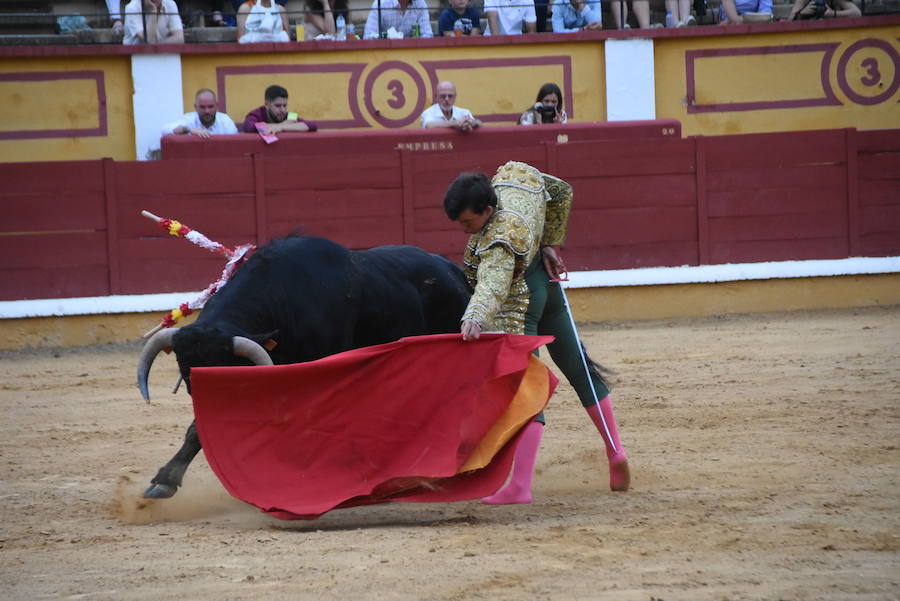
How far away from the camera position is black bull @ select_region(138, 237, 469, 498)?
11.0 ft

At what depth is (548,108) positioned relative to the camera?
7.95m

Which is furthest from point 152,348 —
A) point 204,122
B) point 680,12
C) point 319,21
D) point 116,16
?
point 680,12

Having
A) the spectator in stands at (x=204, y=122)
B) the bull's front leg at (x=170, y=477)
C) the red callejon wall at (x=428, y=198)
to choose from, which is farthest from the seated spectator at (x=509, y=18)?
the bull's front leg at (x=170, y=477)

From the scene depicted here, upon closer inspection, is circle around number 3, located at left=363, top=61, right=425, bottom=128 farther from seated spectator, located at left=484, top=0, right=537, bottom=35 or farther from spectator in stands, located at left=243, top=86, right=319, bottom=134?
spectator in stands, located at left=243, top=86, right=319, bottom=134

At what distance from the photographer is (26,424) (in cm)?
494

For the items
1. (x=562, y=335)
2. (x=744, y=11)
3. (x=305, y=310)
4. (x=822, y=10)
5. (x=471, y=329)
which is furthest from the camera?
(x=744, y=11)

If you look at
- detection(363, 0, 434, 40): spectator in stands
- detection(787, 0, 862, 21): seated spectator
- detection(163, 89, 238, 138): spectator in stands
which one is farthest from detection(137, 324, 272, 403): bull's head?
detection(787, 0, 862, 21): seated spectator

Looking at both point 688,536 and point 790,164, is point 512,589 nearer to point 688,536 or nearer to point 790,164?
point 688,536

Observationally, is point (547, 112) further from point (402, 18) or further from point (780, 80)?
point (780, 80)

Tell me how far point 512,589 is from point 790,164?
6.25m

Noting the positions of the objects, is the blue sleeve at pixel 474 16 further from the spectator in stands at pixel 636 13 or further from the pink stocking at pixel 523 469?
the pink stocking at pixel 523 469

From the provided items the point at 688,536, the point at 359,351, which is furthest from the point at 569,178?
the point at 688,536

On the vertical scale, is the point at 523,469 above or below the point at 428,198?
below

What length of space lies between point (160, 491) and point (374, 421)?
2.49 feet
